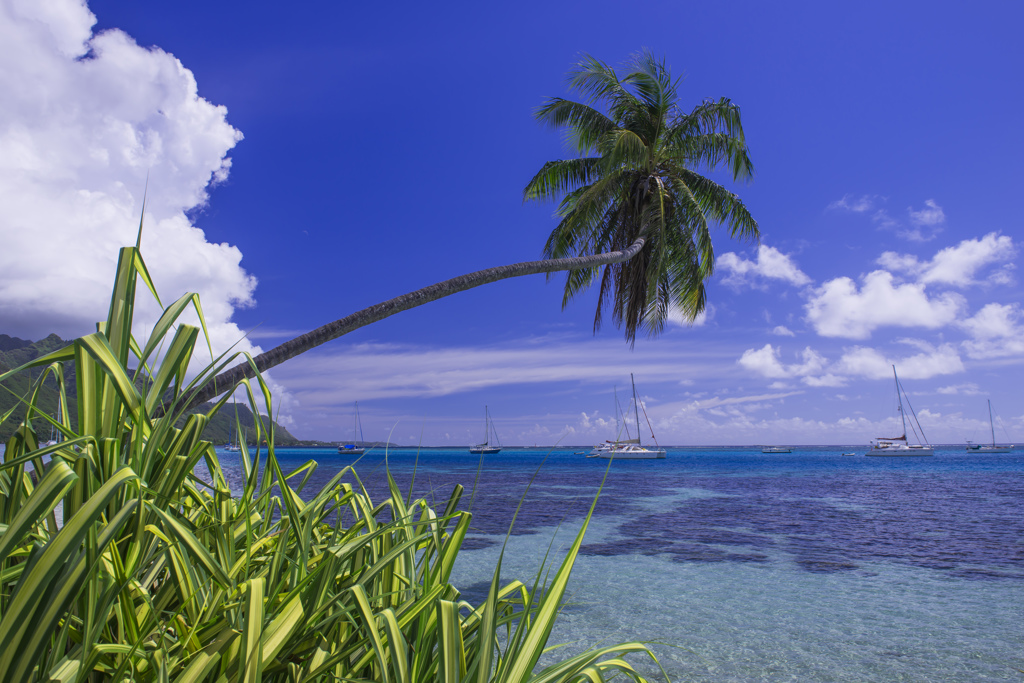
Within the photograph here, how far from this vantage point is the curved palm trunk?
→ 97.9 inches

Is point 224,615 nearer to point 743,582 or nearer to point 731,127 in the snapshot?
point 743,582

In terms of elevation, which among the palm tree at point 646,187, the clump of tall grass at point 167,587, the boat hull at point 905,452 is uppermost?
the palm tree at point 646,187

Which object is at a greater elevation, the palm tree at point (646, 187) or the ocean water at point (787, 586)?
the palm tree at point (646, 187)

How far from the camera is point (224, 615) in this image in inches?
51.6

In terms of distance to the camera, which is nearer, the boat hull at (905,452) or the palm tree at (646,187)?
the palm tree at (646,187)

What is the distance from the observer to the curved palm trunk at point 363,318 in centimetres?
249

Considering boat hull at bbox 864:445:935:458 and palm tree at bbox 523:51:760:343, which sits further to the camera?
boat hull at bbox 864:445:935:458

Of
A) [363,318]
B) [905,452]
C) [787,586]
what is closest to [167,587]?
[363,318]

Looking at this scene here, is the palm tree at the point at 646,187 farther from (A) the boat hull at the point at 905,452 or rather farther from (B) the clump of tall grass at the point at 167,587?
(A) the boat hull at the point at 905,452

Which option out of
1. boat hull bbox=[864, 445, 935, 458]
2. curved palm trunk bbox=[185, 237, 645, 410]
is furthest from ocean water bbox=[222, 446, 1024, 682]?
boat hull bbox=[864, 445, 935, 458]

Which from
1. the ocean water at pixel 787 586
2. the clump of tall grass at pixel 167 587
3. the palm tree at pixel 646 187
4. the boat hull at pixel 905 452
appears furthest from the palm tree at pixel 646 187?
the boat hull at pixel 905 452

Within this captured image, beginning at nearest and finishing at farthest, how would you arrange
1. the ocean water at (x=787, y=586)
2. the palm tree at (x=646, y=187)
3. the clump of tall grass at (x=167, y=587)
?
the clump of tall grass at (x=167, y=587) → the ocean water at (x=787, y=586) → the palm tree at (x=646, y=187)

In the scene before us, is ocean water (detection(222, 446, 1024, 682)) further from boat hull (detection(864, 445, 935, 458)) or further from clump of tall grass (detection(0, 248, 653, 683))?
boat hull (detection(864, 445, 935, 458))

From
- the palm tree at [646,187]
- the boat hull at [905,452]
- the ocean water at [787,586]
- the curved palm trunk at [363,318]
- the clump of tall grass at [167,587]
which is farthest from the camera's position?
the boat hull at [905,452]
